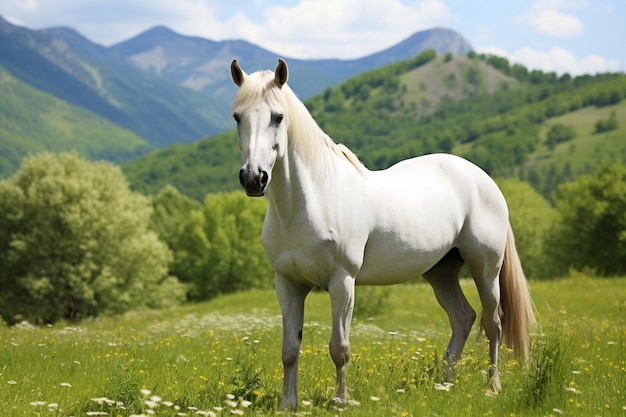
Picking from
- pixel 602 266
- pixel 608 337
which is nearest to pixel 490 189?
pixel 608 337

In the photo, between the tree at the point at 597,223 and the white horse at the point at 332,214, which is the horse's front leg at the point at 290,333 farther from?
the tree at the point at 597,223

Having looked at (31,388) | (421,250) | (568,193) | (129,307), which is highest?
(568,193)

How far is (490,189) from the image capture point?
26.4 ft

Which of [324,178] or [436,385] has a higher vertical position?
[324,178]

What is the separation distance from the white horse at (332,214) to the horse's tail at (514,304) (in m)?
0.52

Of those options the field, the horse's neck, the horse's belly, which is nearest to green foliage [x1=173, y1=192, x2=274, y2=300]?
the field

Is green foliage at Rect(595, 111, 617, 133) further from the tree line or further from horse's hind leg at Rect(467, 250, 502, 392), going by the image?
horse's hind leg at Rect(467, 250, 502, 392)

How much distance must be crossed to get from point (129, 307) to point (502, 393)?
124ft

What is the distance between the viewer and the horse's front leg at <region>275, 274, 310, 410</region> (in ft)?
20.7

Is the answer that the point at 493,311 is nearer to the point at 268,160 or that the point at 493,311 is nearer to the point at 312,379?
the point at 312,379

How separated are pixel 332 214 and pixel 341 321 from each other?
0.95 m

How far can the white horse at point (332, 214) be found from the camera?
5652mm

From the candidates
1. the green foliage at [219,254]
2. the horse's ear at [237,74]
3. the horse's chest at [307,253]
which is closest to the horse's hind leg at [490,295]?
the horse's chest at [307,253]

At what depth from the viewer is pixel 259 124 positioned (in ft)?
18.2
